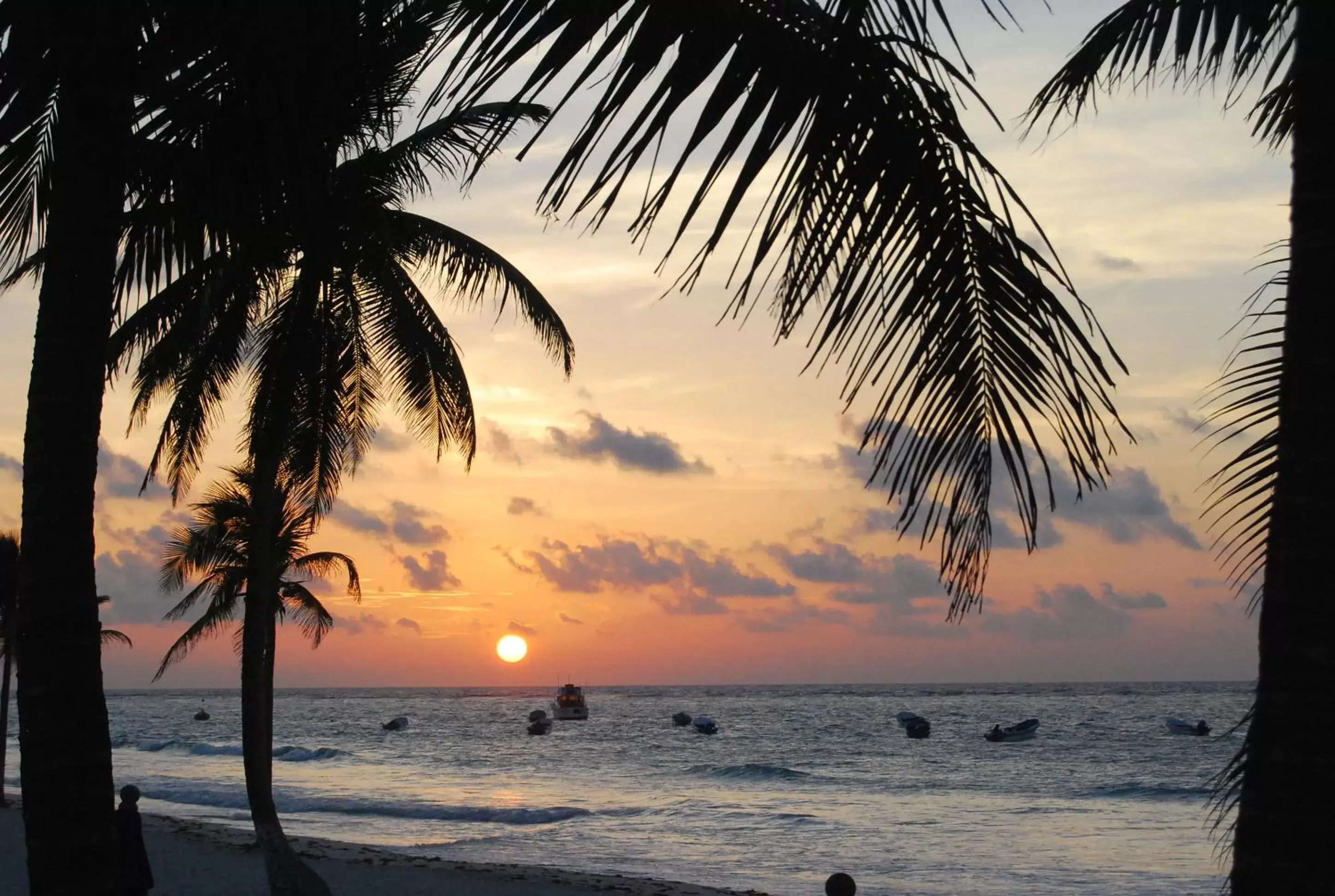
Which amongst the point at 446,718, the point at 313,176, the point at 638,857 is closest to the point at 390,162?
the point at 313,176

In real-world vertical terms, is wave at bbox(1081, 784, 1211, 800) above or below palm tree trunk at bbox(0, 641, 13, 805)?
below

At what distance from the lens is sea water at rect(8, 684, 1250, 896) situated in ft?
79.0

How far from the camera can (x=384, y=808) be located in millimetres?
35281

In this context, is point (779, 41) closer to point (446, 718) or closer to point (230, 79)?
point (230, 79)

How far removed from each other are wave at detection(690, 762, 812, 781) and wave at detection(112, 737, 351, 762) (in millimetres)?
20124

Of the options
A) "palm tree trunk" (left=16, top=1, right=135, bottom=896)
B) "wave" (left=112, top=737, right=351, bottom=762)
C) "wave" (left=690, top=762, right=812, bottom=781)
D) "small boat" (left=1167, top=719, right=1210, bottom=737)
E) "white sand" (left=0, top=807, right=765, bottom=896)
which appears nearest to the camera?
"palm tree trunk" (left=16, top=1, right=135, bottom=896)

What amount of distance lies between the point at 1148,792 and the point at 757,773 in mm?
14775

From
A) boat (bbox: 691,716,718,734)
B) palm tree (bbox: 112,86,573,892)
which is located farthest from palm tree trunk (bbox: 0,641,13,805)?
boat (bbox: 691,716,718,734)

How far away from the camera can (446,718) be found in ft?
352

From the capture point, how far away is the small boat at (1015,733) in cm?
6056

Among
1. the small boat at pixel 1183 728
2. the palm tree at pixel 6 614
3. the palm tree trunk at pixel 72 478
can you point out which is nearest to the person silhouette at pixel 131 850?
the palm tree trunk at pixel 72 478

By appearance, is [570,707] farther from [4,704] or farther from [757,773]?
[4,704]

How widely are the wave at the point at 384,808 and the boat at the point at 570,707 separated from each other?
161 ft

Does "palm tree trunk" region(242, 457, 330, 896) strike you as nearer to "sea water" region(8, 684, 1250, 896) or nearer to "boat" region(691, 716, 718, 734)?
"sea water" region(8, 684, 1250, 896)
